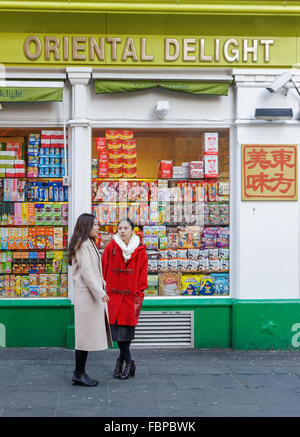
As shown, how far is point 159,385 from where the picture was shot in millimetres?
6305

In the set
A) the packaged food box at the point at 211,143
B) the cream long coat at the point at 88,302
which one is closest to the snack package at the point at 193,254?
the packaged food box at the point at 211,143

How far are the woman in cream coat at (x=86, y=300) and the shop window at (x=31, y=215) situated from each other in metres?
2.04

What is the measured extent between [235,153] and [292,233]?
1395mm

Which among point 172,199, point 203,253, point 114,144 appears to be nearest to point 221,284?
point 203,253

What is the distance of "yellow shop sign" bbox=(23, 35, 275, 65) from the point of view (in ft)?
25.7

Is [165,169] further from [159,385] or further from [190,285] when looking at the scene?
[159,385]

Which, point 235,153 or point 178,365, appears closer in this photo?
point 178,365

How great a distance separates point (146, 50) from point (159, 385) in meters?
4.48

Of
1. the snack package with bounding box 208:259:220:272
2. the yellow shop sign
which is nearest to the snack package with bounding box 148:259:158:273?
the snack package with bounding box 208:259:220:272

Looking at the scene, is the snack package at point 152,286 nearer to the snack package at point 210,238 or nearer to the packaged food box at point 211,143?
the snack package at point 210,238

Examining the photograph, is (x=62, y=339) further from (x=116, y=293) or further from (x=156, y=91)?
(x=156, y=91)

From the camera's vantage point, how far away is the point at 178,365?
725 cm

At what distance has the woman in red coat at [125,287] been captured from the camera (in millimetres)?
6469

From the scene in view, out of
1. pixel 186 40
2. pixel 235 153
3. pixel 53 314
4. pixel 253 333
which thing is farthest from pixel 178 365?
pixel 186 40
